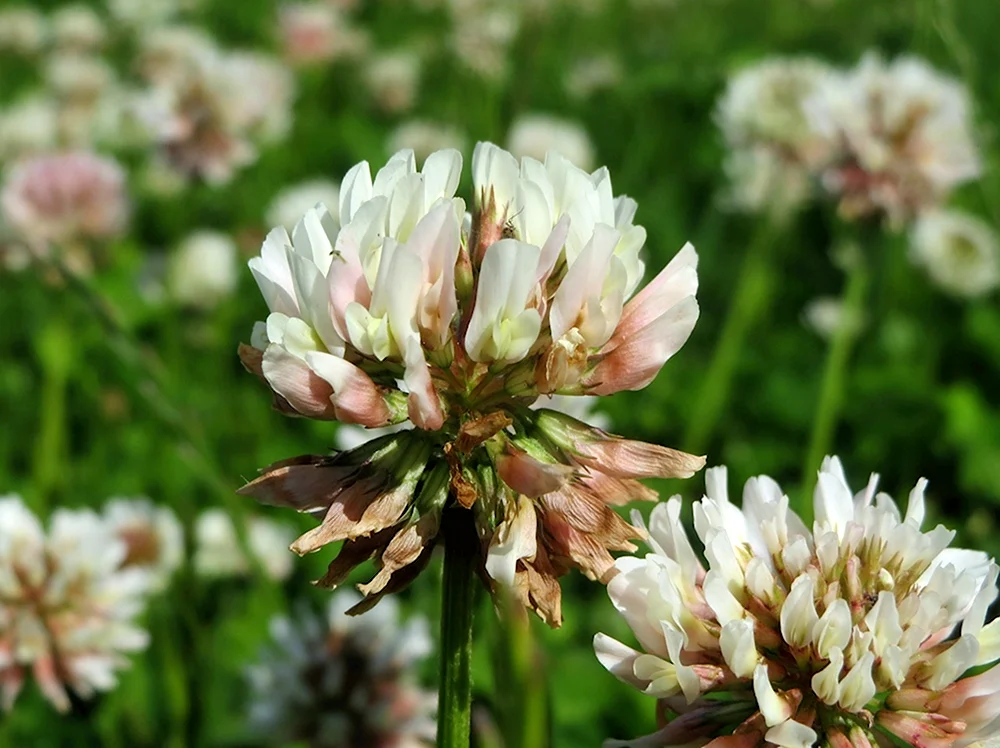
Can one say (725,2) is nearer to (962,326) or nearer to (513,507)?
(962,326)

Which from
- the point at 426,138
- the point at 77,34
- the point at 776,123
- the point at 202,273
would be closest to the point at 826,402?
the point at 776,123

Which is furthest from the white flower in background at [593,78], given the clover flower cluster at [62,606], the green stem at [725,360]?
the clover flower cluster at [62,606]

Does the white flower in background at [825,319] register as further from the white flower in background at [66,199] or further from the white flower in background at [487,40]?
the white flower in background at [66,199]

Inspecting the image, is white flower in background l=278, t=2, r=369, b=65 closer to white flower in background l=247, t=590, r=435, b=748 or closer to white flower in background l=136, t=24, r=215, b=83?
white flower in background l=136, t=24, r=215, b=83

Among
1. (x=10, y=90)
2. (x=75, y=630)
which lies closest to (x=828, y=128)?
(x=75, y=630)

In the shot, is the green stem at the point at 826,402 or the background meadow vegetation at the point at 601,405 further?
the green stem at the point at 826,402

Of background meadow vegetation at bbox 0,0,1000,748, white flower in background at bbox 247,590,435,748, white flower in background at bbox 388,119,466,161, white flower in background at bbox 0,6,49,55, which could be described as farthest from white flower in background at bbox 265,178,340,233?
white flower in background at bbox 0,6,49,55
